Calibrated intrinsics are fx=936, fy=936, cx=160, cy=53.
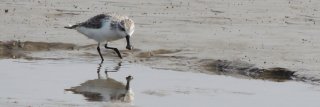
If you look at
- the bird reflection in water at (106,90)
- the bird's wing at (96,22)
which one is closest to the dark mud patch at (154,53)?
the bird's wing at (96,22)

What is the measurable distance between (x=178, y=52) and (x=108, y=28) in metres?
1.05

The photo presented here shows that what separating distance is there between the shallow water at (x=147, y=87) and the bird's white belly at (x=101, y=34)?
38 centimetres

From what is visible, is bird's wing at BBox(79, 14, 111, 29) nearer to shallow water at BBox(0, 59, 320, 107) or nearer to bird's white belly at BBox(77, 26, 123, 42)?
bird's white belly at BBox(77, 26, 123, 42)

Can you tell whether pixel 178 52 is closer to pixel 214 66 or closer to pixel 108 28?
pixel 214 66

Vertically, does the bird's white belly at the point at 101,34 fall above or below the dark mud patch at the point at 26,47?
above

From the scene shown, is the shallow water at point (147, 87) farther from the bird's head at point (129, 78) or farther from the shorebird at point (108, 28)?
the shorebird at point (108, 28)

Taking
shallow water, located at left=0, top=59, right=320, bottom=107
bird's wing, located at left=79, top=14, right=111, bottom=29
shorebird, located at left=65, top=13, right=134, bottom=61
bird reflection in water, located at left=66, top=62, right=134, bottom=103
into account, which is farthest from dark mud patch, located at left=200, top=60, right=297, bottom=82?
bird's wing, located at left=79, top=14, right=111, bottom=29

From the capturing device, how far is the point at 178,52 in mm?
12469

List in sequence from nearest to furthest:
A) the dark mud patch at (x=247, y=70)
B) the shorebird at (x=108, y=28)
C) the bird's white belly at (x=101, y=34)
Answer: the dark mud patch at (x=247, y=70)
the shorebird at (x=108, y=28)
the bird's white belly at (x=101, y=34)

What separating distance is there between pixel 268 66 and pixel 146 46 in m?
2.10

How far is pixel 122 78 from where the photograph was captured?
10977 millimetres

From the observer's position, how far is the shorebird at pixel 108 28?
11938 mm

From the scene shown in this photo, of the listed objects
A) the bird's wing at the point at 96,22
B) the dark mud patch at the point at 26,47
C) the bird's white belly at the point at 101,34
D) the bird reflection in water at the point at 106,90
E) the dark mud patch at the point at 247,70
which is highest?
the bird's wing at the point at 96,22

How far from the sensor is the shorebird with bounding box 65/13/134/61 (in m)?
11.9
